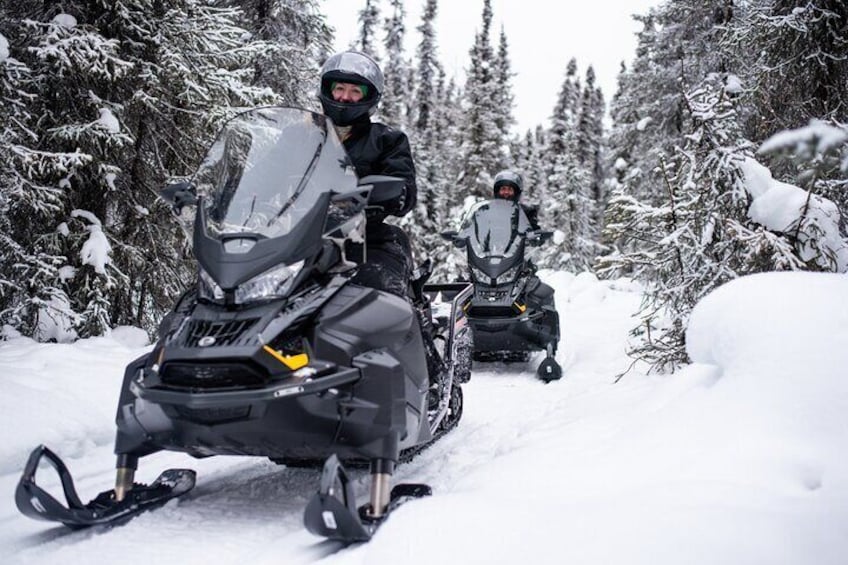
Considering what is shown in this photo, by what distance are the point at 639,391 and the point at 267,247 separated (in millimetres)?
3255

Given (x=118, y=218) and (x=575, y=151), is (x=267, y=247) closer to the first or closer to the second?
(x=118, y=218)

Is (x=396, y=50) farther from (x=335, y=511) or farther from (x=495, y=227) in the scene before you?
(x=335, y=511)

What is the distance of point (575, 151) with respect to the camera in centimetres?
3669

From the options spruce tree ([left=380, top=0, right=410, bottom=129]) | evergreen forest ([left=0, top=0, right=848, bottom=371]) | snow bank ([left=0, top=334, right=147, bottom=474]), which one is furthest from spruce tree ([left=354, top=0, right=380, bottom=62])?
snow bank ([left=0, top=334, right=147, bottom=474])

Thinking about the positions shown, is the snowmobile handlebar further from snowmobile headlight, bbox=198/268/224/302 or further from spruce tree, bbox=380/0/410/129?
spruce tree, bbox=380/0/410/129

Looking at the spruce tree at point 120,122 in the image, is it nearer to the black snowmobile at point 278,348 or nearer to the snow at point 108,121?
the snow at point 108,121

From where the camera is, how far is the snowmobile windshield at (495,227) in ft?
27.2

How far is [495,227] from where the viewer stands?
848 centimetres

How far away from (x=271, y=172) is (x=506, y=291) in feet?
16.7

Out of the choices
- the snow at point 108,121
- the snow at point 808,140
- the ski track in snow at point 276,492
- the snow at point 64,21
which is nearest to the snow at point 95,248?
the snow at point 108,121

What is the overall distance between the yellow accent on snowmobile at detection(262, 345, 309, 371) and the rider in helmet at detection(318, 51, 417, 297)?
1.14 metres

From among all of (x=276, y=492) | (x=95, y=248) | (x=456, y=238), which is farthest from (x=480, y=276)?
(x=276, y=492)

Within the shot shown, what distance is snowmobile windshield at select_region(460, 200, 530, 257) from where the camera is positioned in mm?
8297

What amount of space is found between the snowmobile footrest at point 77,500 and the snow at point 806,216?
4415 mm
